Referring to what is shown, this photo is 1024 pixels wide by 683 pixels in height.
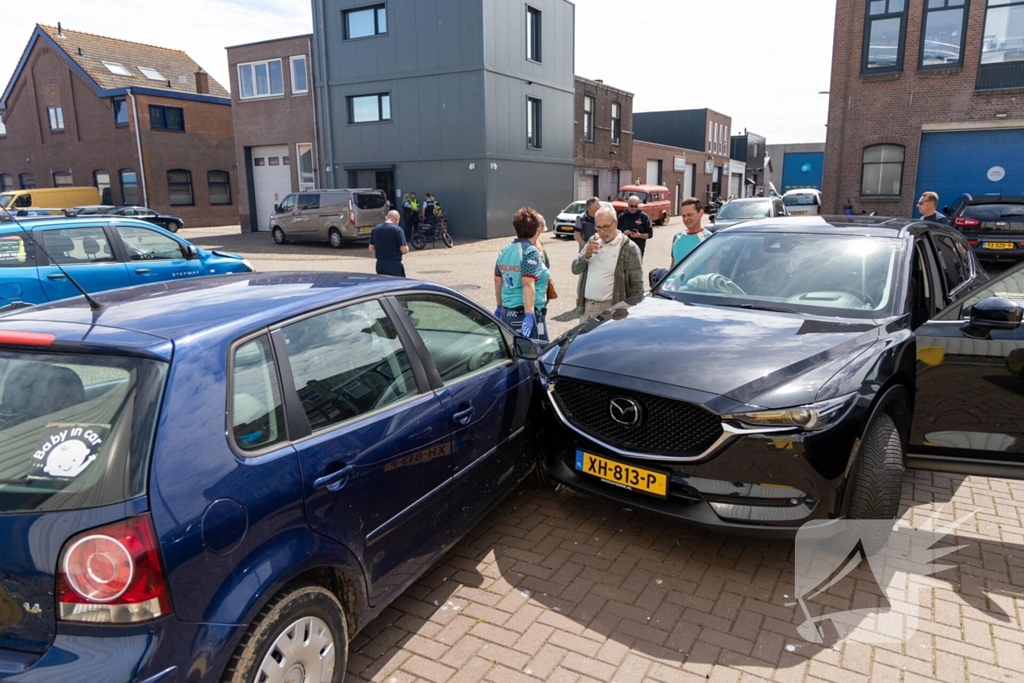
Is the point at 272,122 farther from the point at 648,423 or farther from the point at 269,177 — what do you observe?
the point at 648,423

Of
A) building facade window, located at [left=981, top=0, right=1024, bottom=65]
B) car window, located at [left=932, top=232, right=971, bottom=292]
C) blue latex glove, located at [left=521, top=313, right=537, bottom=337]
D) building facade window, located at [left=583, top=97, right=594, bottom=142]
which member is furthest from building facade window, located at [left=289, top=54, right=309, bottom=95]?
car window, located at [left=932, top=232, right=971, bottom=292]

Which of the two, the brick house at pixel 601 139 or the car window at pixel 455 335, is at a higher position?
the brick house at pixel 601 139

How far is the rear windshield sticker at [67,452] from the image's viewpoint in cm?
198

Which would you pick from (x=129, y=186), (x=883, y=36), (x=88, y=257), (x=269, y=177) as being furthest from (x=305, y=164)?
(x=883, y=36)

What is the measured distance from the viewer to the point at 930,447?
390 centimetres

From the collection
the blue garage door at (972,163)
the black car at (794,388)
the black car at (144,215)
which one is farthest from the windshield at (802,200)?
the black car at (144,215)

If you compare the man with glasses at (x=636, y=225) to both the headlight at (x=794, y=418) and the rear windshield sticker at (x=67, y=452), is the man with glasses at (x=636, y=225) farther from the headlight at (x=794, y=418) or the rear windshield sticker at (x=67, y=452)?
the rear windshield sticker at (x=67, y=452)

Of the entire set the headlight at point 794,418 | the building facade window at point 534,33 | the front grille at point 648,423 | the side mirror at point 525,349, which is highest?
the building facade window at point 534,33

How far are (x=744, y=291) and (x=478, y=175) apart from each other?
67.5 feet

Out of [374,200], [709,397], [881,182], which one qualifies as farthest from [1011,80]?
[709,397]

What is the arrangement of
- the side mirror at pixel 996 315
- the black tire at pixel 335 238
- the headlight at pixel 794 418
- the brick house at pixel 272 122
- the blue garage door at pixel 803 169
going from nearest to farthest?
the headlight at pixel 794 418, the side mirror at pixel 996 315, the black tire at pixel 335 238, the brick house at pixel 272 122, the blue garage door at pixel 803 169

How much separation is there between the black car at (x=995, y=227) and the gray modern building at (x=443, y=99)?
14876mm

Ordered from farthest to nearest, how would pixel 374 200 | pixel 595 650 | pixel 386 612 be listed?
pixel 374 200 → pixel 386 612 → pixel 595 650

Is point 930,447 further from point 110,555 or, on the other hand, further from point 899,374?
point 110,555
